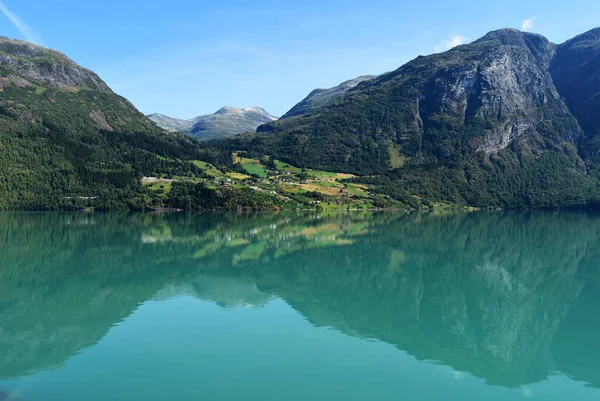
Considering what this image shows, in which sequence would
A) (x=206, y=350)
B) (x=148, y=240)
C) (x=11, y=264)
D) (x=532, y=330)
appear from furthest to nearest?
(x=148, y=240) → (x=11, y=264) → (x=532, y=330) → (x=206, y=350)

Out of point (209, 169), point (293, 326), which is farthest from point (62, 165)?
point (293, 326)

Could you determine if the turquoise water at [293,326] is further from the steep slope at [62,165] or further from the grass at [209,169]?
the grass at [209,169]

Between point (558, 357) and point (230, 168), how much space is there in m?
185

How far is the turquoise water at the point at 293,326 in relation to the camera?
17.3m

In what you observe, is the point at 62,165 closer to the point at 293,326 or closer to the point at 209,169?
the point at 209,169

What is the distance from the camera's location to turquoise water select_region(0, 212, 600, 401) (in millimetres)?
17328

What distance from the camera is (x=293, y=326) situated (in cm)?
2512

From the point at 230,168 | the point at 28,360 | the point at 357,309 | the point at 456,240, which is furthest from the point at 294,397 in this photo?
the point at 230,168

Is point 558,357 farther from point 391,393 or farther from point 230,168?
point 230,168

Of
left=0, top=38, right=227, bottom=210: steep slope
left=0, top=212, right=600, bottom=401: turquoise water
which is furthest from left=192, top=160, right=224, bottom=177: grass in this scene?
left=0, top=212, right=600, bottom=401: turquoise water

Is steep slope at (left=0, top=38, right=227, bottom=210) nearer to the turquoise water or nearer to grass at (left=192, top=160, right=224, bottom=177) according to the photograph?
grass at (left=192, top=160, right=224, bottom=177)

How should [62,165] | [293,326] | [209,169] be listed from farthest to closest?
[209,169]
[62,165]
[293,326]

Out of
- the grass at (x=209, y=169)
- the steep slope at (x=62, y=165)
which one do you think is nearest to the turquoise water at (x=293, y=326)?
the steep slope at (x=62, y=165)

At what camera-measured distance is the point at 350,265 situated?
4803 cm
